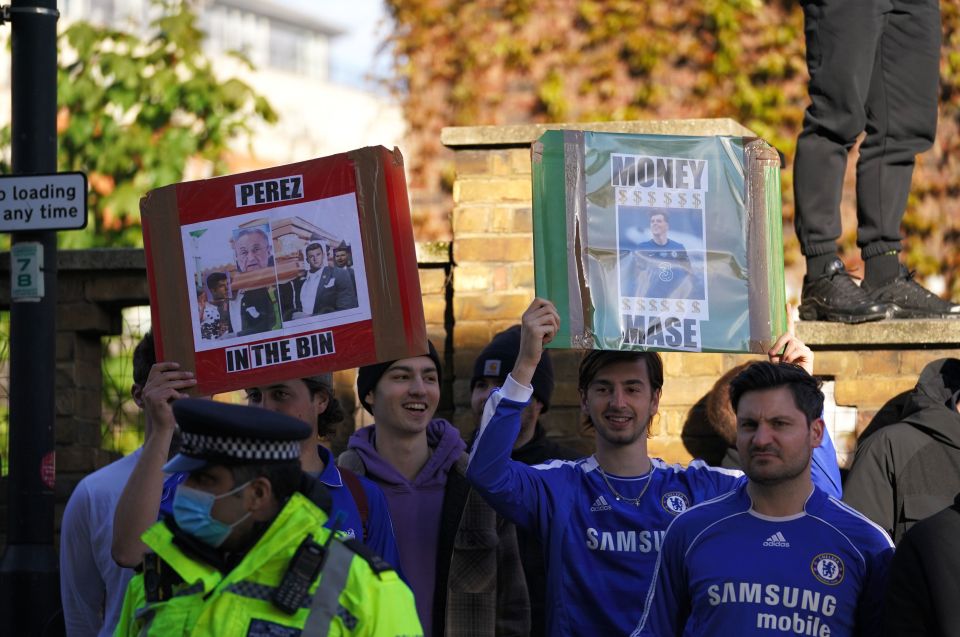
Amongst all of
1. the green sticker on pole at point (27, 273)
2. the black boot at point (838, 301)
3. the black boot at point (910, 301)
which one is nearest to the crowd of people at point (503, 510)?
the black boot at point (838, 301)

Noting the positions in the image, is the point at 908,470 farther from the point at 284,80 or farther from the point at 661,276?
the point at 284,80

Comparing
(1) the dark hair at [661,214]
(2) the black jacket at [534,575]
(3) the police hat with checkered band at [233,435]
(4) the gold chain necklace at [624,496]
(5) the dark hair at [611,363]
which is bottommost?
(2) the black jacket at [534,575]

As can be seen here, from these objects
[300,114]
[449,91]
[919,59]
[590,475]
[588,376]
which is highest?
[300,114]

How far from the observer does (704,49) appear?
11.3m

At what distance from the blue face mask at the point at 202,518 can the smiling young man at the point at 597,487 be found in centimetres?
137

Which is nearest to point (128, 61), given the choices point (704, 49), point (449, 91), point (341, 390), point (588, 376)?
point (449, 91)

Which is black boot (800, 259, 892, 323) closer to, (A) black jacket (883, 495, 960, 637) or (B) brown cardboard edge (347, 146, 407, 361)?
(B) brown cardboard edge (347, 146, 407, 361)

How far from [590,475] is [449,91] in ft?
25.0

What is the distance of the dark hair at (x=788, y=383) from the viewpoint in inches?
165

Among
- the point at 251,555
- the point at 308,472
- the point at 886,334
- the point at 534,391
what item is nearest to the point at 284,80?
the point at 886,334

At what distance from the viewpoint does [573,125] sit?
662 centimetres

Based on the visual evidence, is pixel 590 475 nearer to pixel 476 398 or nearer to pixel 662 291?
pixel 662 291

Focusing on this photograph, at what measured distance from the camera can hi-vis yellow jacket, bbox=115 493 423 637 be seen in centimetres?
321

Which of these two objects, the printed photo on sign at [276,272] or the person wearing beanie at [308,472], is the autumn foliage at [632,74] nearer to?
the person wearing beanie at [308,472]
